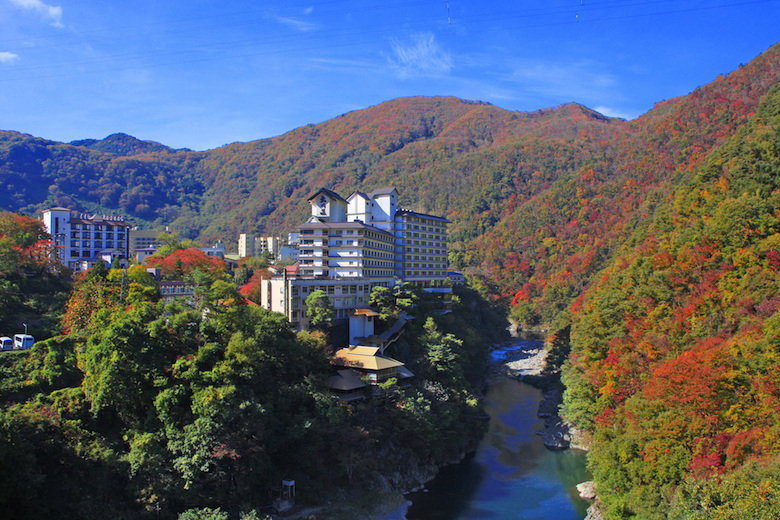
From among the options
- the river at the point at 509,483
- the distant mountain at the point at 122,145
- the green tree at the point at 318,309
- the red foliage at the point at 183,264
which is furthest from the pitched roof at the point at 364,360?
the distant mountain at the point at 122,145

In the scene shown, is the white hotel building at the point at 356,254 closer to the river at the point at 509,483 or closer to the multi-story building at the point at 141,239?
the river at the point at 509,483

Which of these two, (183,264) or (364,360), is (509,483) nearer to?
(364,360)

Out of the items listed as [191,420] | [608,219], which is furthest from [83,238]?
[608,219]

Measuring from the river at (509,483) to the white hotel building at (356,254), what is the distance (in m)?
13.9

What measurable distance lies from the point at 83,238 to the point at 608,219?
79452 mm

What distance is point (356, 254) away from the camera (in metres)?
42.0

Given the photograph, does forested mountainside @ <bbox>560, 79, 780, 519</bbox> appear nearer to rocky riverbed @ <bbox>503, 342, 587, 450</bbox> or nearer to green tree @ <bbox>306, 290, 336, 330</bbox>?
rocky riverbed @ <bbox>503, 342, 587, 450</bbox>

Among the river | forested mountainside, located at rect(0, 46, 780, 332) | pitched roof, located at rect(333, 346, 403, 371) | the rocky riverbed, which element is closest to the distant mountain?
forested mountainside, located at rect(0, 46, 780, 332)

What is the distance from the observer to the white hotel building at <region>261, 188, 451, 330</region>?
3719 centimetres

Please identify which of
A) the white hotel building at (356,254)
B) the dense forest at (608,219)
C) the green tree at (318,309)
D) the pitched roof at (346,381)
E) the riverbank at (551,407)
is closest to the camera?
the dense forest at (608,219)

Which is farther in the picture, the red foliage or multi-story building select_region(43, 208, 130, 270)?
multi-story building select_region(43, 208, 130, 270)

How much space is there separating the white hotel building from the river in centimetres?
1389

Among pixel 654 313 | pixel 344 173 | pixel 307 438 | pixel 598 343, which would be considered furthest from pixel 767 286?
pixel 344 173

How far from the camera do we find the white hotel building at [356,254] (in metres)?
37.2
